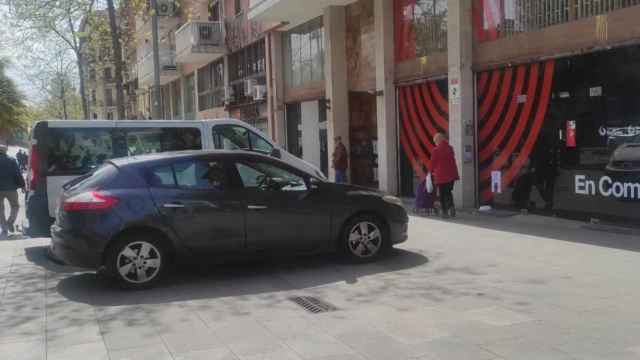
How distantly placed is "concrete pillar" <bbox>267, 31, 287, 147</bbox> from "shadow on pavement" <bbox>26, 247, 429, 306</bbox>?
1431cm

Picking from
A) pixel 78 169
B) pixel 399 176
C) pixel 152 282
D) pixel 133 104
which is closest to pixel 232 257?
pixel 152 282

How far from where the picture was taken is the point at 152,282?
733cm

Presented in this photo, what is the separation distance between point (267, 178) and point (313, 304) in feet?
6.42

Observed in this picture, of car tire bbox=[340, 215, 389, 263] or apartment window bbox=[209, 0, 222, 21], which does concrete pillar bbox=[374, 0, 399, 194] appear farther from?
apartment window bbox=[209, 0, 222, 21]

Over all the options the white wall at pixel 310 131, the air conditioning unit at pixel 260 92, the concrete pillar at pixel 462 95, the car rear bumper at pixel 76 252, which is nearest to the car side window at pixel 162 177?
the car rear bumper at pixel 76 252

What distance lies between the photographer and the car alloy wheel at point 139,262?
7.18m

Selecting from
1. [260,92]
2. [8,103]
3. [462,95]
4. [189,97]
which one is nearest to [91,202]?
[462,95]

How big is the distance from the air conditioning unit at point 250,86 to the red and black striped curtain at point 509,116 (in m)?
12.5

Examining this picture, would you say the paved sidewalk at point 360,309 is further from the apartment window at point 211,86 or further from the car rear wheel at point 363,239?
the apartment window at point 211,86

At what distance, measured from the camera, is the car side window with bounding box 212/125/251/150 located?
35.4 feet

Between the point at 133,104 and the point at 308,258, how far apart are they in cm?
4719

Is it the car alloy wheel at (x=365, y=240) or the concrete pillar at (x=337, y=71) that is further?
the concrete pillar at (x=337, y=71)

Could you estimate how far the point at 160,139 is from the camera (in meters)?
10.4

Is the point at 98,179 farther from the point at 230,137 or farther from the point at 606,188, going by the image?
the point at 606,188
